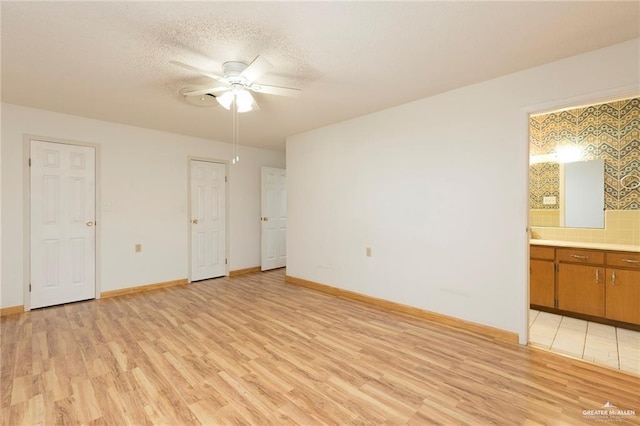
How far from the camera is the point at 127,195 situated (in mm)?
4281

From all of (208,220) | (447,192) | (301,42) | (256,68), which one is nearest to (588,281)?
(447,192)

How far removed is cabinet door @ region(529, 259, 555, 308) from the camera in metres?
3.37

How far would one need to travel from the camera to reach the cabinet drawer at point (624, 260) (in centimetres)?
286

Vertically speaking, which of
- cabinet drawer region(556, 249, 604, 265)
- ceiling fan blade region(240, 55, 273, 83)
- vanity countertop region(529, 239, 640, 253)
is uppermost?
ceiling fan blade region(240, 55, 273, 83)

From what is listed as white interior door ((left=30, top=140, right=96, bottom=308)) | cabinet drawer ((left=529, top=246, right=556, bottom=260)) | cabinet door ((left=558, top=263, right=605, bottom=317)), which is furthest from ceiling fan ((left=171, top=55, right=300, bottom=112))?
cabinet door ((left=558, top=263, right=605, bottom=317))

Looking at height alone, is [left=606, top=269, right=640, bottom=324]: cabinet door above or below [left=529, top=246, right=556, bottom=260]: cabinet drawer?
below

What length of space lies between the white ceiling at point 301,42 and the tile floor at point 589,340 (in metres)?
2.49

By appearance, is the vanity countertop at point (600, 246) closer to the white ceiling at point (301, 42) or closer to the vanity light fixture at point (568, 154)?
the vanity light fixture at point (568, 154)

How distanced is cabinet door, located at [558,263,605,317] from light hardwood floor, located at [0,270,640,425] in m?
1.17

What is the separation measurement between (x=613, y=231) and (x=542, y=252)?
810 mm

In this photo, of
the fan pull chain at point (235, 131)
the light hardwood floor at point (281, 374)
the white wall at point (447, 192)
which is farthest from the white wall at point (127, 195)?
the white wall at point (447, 192)

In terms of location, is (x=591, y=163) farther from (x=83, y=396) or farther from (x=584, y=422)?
(x=83, y=396)

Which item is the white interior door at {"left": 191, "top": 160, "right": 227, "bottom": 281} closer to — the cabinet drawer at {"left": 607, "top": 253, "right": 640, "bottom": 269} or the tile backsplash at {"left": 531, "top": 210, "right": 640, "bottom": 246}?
the tile backsplash at {"left": 531, "top": 210, "right": 640, "bottom": 246}

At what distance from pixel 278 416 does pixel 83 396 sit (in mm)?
1332
